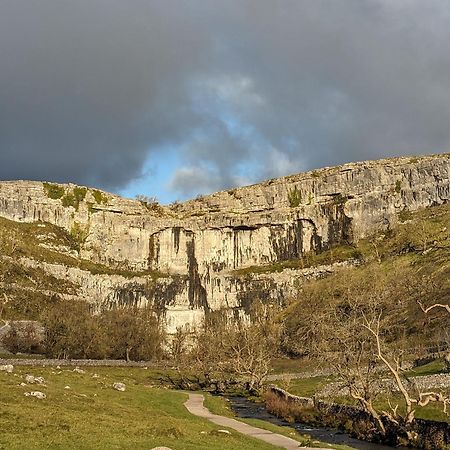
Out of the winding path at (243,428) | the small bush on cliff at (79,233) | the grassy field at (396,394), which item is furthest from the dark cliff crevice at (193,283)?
the winding path at (243,428)

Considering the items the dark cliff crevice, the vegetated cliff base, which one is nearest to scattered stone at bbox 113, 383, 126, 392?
the vegetated cliff base

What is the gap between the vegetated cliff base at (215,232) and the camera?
149750mm

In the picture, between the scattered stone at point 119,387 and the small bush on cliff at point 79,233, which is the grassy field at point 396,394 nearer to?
the scattered stone at point 119,387

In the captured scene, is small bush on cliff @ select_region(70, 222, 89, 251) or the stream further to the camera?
small bush on cliff @ select_region(70, 222, 89, 251)

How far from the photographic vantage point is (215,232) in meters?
167

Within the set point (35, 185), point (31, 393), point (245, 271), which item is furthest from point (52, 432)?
point (35, 185)

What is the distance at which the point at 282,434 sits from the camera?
34969 millimetres

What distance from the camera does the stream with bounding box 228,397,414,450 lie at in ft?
113

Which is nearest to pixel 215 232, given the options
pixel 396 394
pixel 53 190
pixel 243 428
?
pixel 53 190

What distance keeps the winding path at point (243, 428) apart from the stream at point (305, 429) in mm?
3894

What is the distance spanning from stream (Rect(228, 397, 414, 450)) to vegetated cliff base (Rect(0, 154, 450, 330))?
91227 mm

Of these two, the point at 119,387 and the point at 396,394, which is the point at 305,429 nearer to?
the point at 396,394

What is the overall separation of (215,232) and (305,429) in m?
128

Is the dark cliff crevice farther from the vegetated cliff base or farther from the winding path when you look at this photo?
the winding path
